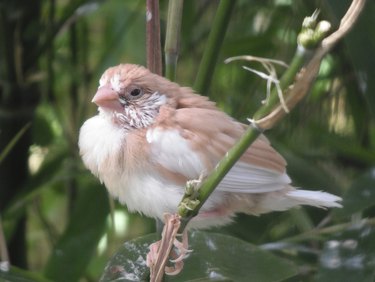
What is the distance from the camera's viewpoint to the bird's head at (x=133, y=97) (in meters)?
0.99

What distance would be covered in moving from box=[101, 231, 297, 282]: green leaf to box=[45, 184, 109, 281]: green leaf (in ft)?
1.01

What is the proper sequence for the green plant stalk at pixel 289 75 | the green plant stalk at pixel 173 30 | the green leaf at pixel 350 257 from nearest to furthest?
the green plant stalk at pixel 289 75 → the green plant stalk at pixel 173 30 → the green leaf at pixel 350 257

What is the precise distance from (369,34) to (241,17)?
2.19 ft

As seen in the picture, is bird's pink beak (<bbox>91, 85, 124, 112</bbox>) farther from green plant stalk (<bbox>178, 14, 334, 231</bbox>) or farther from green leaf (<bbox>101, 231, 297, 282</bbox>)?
green plant stalk (<bbox>178, 14, 334, 231</bbox>)

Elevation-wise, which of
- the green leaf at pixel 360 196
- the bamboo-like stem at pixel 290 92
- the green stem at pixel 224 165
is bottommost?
the green leaf at pixel 360 196

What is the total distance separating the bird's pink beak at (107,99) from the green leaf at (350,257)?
33 centimetres

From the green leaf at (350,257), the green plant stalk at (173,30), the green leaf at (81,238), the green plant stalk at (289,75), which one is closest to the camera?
the green plant stalk at (289,75)

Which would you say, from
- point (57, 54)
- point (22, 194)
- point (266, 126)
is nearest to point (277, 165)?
point (266, 126)

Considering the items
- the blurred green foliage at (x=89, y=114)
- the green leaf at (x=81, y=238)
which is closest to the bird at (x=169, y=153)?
the blurred green foliage at (x=89, y=114)

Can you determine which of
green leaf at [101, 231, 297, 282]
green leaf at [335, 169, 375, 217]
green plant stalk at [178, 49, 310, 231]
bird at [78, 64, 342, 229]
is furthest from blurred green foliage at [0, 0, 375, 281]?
green plant stalk at [178, 49, 310, 231]

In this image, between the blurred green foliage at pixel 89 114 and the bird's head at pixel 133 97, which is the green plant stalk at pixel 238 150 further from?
the blurred green foliage at pixel 89 114

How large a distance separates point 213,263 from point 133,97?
0.78 feet

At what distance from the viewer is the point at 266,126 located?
632 millimetres

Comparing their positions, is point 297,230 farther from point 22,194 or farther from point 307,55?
point 307,55
